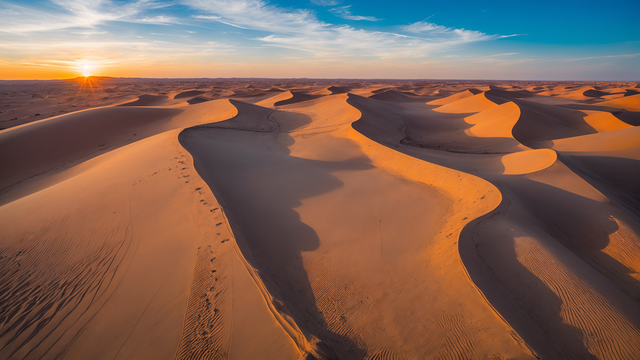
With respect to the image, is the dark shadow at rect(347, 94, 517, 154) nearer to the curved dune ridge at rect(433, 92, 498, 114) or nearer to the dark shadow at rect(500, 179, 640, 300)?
the curved dune ridge at rect(433, 92, 498, 114)

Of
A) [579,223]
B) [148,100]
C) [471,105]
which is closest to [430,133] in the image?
[471,105]

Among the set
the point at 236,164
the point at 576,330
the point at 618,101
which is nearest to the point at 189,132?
the point at 236,164

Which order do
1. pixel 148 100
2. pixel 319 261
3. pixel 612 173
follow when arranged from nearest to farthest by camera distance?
pixel 319 261 → pixel 612 173 → pixel 148 100

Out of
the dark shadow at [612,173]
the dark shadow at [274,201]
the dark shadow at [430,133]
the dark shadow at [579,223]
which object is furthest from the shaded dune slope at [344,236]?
the dark shadow at [612,173]

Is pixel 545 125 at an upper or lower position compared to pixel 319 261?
lower

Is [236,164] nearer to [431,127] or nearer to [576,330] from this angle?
[576,330]

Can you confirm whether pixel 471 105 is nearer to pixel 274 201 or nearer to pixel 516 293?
pixel 274 201
